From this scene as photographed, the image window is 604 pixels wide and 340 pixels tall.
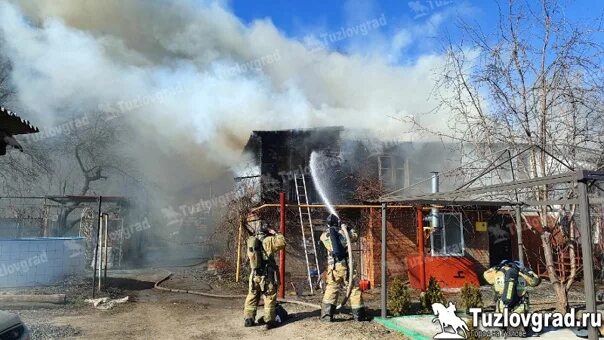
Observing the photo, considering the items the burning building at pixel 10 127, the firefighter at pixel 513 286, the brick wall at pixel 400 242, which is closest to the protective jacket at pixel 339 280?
the firefighter at pixel 513 286

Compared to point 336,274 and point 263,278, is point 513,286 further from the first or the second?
point 263,278

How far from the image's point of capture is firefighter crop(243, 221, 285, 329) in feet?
23.2

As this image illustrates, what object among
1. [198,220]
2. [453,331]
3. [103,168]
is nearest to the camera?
[453,331]

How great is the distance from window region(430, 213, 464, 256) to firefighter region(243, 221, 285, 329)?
6.97 meters

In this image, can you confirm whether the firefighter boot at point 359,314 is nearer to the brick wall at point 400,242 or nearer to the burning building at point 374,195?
the burning building at point 374,195

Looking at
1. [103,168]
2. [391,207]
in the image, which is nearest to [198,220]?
[103,168]

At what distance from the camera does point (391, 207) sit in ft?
41.7

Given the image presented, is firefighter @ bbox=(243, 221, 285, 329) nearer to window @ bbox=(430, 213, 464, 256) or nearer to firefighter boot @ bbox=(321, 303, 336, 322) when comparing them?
firefighter boot @ bbox=(321, 303, 336, 322)

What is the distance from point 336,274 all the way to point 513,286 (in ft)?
8.84

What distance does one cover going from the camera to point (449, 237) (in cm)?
1305

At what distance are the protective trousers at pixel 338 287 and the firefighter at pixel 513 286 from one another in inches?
85.1

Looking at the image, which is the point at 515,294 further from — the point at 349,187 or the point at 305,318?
the point at 349,187

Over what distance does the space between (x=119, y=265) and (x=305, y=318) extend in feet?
39.5

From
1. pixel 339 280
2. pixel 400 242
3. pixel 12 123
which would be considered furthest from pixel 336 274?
pixel 400 242
